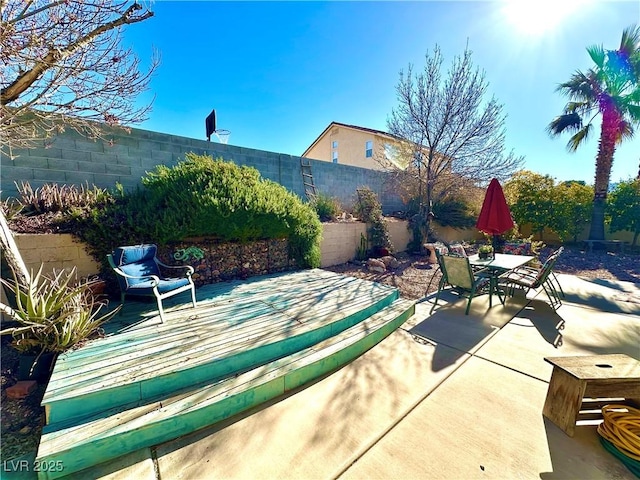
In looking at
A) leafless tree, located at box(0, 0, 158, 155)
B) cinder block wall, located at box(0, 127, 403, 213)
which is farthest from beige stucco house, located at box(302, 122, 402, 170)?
leafless tree, located at box(0, 0, 158, 155)

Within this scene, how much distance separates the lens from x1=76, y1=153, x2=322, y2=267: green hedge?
3.97m

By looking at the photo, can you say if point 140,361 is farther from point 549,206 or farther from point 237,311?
point 549,206

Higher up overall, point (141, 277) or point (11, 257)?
point (11, 257)

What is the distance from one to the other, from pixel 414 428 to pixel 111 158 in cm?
671

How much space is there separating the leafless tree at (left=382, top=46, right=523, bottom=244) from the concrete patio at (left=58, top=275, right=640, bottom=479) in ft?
21.9

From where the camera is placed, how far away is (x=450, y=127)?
A: 8.13 m

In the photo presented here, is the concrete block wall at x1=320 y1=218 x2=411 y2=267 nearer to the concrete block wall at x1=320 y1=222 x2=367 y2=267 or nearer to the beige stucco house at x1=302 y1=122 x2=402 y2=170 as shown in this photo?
the concrete block wall at x1=320 y1=222 x2=367 y2=267

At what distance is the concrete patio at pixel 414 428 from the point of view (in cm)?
162

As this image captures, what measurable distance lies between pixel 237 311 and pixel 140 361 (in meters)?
1.30

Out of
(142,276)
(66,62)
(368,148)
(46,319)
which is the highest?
(368,148)

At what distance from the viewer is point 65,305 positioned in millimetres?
2451

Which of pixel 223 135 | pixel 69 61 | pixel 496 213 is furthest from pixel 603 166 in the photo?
pixel 69 61

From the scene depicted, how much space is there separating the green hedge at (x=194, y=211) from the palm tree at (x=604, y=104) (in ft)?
41.1

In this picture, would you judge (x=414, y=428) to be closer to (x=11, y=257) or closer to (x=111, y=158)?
(x=11, y=257)
